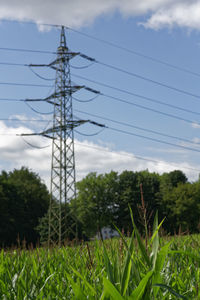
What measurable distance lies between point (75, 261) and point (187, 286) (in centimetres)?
169

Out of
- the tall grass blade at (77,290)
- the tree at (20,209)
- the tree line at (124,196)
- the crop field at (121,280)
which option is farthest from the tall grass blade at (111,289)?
the tree line at (124,196)

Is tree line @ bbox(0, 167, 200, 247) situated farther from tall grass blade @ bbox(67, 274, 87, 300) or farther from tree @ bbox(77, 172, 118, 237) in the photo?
tall grass blade @ bbox(67, 274, 87, 300)

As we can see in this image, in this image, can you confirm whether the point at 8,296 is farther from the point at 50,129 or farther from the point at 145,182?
the point at 145,182

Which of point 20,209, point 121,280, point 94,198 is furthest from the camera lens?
point 94,198

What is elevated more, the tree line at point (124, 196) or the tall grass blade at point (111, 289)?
the tree line at point (124, 196)

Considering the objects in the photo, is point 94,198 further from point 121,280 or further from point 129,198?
point 121,280

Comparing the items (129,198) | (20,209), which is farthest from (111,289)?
(129,198)

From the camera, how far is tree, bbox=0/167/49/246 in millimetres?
47406

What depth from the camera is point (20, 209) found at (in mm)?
52719

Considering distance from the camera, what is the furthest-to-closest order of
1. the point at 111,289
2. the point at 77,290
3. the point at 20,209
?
the point at 20,209 → the point at 77,290 → the point at 111,289

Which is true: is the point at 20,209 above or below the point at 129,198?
below

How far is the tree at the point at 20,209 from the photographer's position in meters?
47.4

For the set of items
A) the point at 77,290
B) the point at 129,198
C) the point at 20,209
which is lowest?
the point at 77,290

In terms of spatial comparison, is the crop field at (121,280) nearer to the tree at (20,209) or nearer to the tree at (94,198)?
the tree at (20,209)
